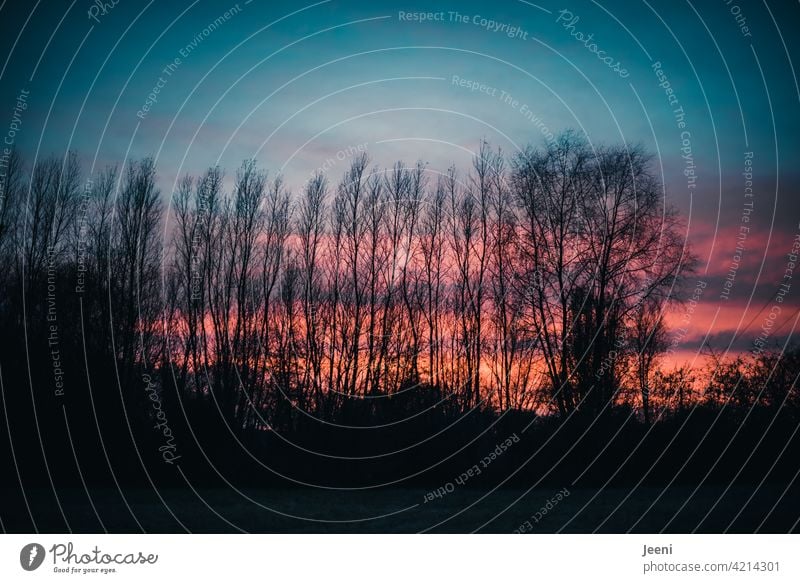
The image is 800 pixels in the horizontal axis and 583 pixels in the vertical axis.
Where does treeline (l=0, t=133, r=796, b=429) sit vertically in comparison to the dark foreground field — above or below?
above

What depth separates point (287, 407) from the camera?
101 ft

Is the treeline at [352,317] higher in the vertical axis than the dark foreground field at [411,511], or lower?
higher

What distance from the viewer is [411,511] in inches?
869

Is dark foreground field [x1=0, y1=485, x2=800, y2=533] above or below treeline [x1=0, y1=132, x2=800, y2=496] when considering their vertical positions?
below

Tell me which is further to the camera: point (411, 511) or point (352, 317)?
point (352, 317)

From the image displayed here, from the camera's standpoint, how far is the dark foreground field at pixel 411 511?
64.6 ft

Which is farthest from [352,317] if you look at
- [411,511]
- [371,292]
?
[411,511]

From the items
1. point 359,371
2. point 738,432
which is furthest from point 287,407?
point 738,432

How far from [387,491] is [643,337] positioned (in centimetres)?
1191

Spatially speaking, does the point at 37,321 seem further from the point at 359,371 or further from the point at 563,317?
the point at 563,317

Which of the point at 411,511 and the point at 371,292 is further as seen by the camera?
the point at 371,292

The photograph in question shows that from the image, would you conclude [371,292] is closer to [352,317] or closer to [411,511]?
[352,317]

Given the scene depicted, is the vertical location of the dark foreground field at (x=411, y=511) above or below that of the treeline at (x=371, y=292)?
below

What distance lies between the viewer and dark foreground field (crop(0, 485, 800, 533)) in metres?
19.7
